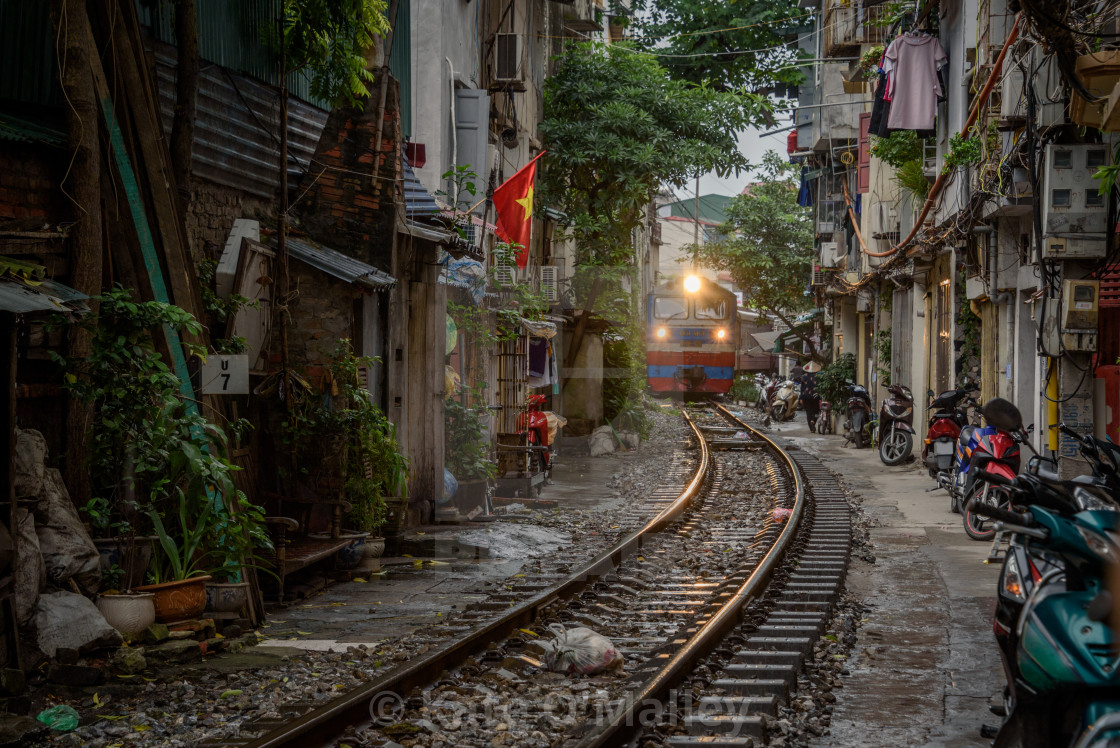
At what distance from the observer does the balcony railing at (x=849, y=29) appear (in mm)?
25156

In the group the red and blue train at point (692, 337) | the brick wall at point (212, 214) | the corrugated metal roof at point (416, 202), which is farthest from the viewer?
the red and blue train at point (692, 337)

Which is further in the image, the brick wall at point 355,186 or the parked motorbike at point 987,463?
the parked motorbike at point 987,463

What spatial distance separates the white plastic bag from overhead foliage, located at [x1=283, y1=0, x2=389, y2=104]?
5.80 metres

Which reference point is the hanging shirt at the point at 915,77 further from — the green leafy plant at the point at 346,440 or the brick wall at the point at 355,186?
the green leafy plant at the point at 346,440

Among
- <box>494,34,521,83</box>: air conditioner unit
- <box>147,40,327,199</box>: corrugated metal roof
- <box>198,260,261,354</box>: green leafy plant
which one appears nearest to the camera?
<box>198,260,261,354</box>: green leafy plant

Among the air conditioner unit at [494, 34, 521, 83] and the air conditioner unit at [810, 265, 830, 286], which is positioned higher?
the air conditioner unit at [494, 34, 521, 83]

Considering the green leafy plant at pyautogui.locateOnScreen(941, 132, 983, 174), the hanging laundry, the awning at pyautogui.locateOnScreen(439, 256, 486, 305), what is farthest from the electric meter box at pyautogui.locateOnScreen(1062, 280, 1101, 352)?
the hanging laundry

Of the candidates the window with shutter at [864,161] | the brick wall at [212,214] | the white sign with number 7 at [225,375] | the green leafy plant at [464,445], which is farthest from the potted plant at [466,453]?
the window with shutter at [864,161]

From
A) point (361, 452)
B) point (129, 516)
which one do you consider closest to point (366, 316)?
point (361, 452)

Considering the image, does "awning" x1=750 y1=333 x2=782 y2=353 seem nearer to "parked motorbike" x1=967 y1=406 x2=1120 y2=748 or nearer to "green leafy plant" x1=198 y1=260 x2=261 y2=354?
"green leafy plant" x1=198 y1=260 x2=261 y2=354

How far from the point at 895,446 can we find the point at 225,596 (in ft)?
45.5

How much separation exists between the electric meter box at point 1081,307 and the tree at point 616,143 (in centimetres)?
1210

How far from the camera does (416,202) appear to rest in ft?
39.5

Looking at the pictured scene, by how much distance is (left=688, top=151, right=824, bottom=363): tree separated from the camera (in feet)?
123
